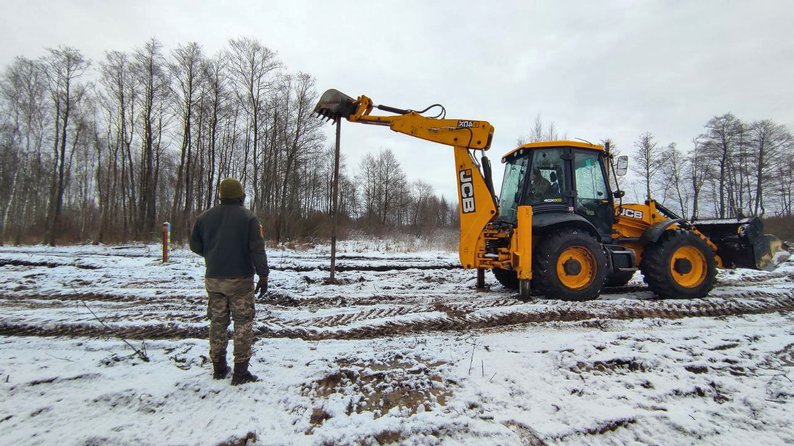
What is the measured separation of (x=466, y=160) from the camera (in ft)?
20.3

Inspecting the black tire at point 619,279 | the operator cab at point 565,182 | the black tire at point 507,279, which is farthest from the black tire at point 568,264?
the black tire at point 619,279

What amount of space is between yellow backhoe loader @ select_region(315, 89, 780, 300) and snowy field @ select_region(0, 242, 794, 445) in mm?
563

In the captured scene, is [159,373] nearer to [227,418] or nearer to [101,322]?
[227,418]

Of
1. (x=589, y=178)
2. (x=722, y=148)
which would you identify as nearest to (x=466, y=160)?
(x=589, y=178)

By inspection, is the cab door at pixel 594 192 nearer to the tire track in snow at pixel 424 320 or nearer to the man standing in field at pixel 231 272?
the tire track in snow at pixel 424 320

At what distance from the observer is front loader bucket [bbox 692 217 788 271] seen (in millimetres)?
6312

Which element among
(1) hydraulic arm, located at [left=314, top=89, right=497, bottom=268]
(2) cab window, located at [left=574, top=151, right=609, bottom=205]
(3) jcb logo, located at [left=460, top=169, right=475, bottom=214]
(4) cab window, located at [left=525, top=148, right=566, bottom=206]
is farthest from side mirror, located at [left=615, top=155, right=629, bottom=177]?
(3) jcb logo, located at [left=460, top=169, right=475, bottom=214]

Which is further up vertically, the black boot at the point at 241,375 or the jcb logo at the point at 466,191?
the jcb logo at the point at 466,191

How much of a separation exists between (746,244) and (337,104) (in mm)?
7801

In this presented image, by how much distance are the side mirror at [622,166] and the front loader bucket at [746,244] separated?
2.51 metres

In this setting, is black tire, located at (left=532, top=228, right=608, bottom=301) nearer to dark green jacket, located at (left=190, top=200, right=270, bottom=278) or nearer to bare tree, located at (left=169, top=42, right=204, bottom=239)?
dark green jacket, located at (left=190, top=200, right=270, bottom=278)

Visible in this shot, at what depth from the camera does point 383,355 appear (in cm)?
348

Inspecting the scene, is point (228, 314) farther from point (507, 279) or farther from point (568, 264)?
point (507, 279)

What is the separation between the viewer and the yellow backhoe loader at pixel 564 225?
5.58m
